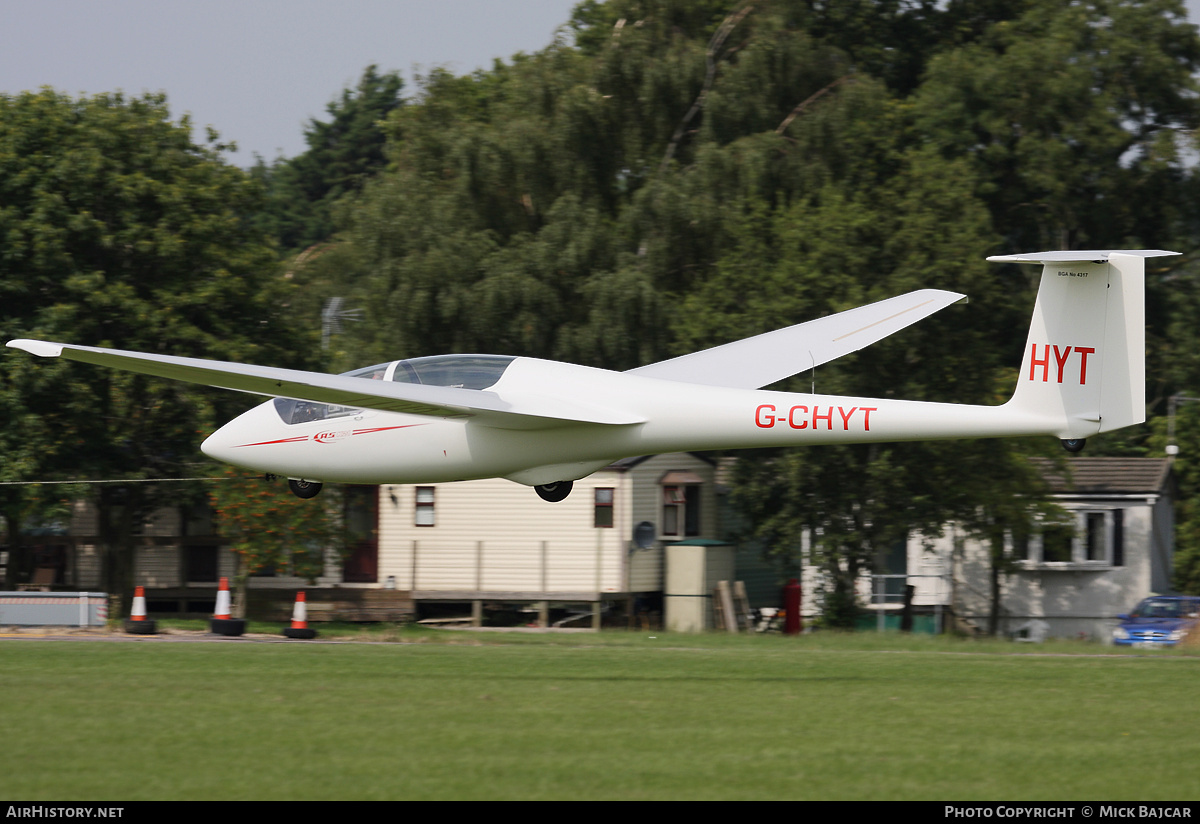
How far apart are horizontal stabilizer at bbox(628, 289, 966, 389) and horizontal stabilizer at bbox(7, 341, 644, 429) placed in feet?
6.34

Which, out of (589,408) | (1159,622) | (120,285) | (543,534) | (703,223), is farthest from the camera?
(703,223)

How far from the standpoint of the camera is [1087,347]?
13.7 m

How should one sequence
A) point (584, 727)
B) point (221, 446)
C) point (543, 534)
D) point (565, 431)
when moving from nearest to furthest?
point (584, 727)
point (565, 431)
point (221, 446)
point (543, 534)

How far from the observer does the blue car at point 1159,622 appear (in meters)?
30.7

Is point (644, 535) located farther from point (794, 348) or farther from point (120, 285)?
point (794, 348)

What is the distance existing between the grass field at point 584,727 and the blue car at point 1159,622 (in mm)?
13440

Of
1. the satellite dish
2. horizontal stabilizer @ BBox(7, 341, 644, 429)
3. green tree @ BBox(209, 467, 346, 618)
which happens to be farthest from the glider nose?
the satellite dish

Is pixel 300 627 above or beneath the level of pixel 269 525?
beneath

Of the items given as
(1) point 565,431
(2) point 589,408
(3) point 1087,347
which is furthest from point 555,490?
(3) point 1087,347

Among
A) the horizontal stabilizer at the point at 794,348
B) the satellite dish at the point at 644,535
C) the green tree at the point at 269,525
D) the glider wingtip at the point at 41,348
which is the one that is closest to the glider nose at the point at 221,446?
the glider wingtip at the point at 41,348

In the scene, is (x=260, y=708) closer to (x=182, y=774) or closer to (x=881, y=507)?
(x=182, y=774)

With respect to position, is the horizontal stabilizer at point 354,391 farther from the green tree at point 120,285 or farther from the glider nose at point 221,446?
the green tree at point 120,285

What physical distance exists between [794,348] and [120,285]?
2023 cm

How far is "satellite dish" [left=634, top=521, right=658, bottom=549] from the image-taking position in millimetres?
36594
